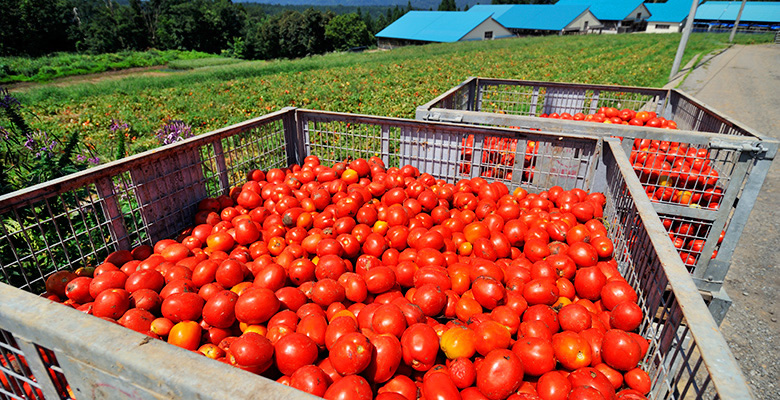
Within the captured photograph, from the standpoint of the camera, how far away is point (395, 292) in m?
3.01

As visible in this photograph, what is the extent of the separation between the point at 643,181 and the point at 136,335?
4358 mm

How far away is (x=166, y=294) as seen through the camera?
285 centimetres

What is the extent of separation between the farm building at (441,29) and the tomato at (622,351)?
208 ft

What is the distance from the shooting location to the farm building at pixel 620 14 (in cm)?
8119

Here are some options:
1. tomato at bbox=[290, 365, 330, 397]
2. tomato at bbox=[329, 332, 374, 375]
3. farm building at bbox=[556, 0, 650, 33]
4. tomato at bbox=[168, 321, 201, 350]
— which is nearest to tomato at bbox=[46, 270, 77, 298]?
tomato at bbox=[168, 321, 201, 350]

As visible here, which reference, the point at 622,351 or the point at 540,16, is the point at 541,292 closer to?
the point at 622,351

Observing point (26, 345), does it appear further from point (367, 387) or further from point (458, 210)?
point (458, 210)

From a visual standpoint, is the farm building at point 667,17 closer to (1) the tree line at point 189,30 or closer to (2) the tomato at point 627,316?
(1) the tree line at point 189,30

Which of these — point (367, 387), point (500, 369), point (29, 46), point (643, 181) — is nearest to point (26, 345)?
point (367, 387)

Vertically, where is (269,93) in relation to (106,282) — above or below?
below

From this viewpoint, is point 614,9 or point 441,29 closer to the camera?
point 441,29

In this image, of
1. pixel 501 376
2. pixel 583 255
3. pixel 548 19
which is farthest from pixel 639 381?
pixel 548 19

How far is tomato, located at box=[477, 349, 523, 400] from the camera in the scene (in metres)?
2.14

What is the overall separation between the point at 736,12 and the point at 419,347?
106681 mm
